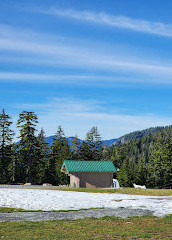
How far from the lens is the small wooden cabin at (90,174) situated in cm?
4316

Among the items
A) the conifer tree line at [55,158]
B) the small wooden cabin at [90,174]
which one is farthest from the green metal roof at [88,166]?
the conifer tree line at [55,158]

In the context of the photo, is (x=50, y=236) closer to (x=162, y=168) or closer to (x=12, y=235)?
(x=12, y=235)

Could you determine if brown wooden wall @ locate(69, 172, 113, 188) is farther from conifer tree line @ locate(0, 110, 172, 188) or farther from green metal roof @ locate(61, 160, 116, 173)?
conifer tree line @ locate(0, 110, 172, 188)

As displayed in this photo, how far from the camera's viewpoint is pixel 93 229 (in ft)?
39.7

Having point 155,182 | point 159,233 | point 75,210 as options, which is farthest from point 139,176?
point 159,233

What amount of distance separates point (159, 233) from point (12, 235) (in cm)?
546

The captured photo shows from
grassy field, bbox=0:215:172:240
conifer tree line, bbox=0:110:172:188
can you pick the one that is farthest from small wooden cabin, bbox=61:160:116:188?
grassy field, bbox=0:215:172:240

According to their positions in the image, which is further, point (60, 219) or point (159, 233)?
point (60, 219)

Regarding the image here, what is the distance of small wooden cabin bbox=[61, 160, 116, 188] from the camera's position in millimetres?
43156

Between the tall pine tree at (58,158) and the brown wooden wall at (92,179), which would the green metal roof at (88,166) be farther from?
the tall pine tree at (58,158)

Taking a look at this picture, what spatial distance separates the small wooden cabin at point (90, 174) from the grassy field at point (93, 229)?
28.6m

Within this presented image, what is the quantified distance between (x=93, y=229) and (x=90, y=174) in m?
31.7

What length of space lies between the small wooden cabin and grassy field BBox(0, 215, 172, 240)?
93.9 ft

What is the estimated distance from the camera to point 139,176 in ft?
241
